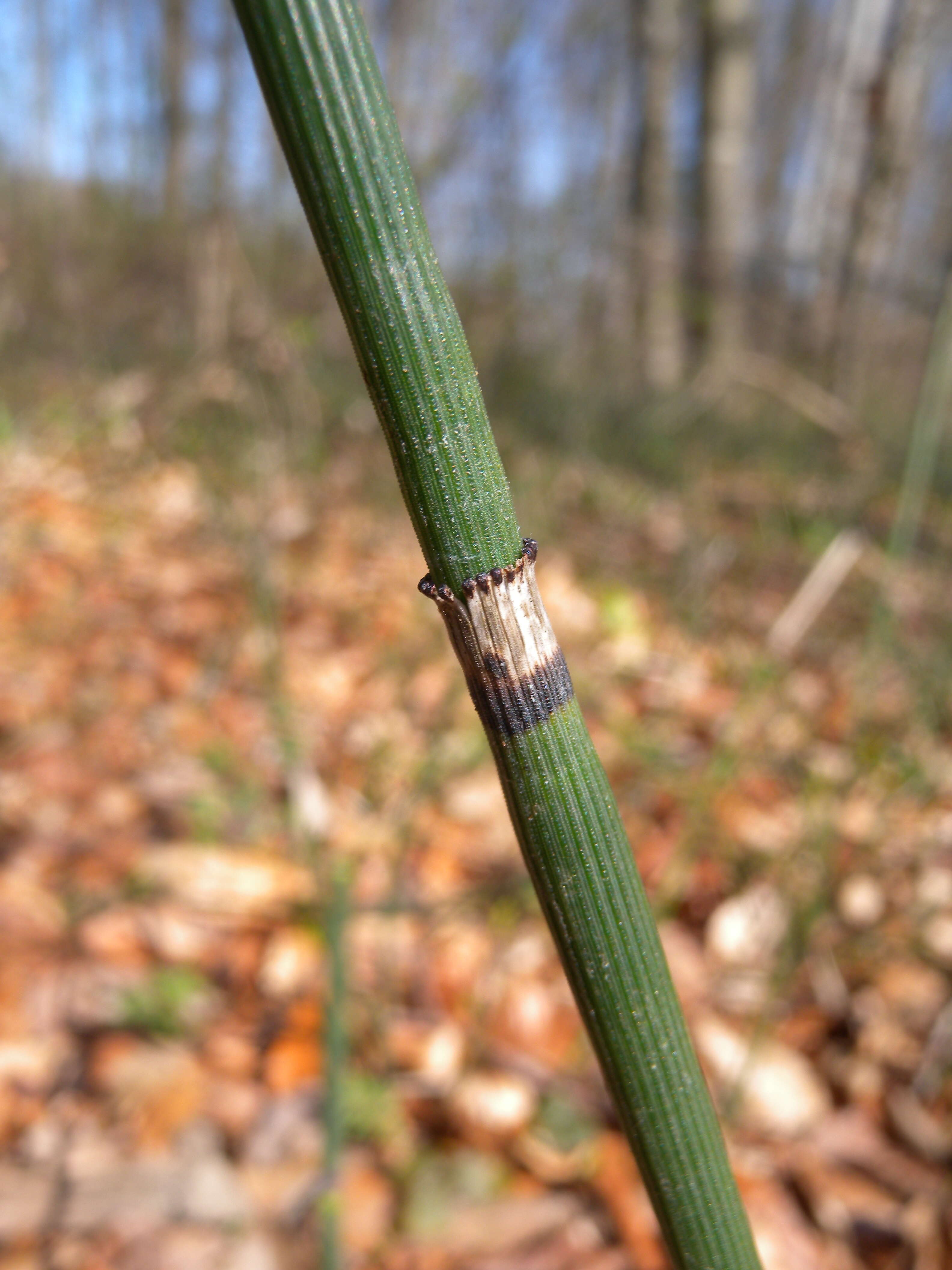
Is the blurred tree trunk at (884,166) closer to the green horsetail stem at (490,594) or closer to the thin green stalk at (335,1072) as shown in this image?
the thin green stalk at (335,1072)

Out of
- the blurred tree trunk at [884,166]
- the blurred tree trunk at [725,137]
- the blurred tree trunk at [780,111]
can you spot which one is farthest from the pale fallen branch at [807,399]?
the blurred tree trunk at [780,111]

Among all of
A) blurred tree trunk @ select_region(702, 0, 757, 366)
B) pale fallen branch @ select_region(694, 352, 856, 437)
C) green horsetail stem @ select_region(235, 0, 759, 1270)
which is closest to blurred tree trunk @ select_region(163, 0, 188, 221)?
blurred tree trunk @ select_region(702, 0, 757, 366)

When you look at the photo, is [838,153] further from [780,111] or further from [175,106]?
[780,111]

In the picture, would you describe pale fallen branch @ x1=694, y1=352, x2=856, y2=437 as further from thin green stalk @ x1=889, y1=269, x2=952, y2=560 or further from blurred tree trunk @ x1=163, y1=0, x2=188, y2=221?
blurred tree trunk @ x1=163, y1=0, x2=188, y2=221

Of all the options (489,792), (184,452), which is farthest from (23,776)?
(184,452)

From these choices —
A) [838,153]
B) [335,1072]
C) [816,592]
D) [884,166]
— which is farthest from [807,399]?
[838,153]

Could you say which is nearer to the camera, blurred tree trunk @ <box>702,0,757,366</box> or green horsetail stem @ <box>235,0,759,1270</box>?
green horsetail stem @ <box>235,0,759,1270</box>
